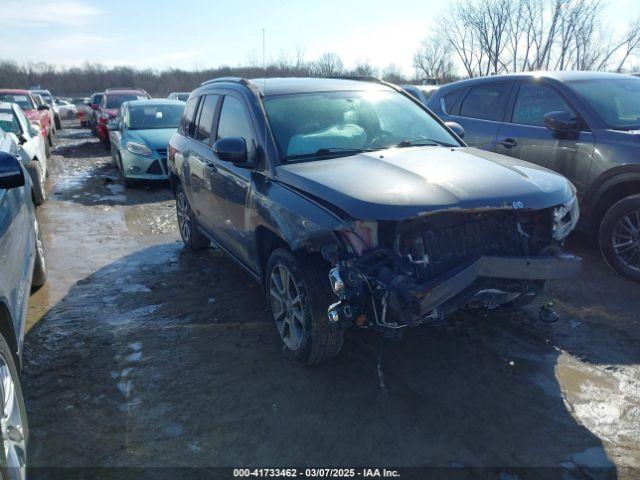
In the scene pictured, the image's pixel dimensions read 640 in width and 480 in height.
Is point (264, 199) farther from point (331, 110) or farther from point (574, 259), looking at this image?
point (574, 259)

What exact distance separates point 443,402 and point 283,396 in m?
0.98

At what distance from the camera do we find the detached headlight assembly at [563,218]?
10.7ft

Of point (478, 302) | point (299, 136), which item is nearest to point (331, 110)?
point (299, 136)

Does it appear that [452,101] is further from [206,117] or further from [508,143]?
[206,117]

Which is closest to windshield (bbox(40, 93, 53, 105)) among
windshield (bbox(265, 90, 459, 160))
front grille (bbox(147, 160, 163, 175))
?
front grille (bbox(147, 160, 163, 175))

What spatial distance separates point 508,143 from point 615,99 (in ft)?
3.67

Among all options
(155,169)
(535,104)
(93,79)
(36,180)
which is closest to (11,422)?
(535,104)

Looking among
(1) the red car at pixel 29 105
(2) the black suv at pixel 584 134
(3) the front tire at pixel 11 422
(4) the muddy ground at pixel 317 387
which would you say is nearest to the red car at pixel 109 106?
(1) the red car at pixel 29 105

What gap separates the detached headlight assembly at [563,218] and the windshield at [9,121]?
8.78 m

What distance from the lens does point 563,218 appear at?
333cm

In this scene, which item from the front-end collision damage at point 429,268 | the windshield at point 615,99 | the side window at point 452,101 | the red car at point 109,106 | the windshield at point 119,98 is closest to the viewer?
the front-end collision damage at point 429,268

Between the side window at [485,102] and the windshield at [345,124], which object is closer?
the windshield at [345,124]

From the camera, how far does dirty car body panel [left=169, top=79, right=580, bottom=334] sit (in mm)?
2857

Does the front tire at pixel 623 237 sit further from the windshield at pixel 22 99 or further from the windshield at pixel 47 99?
the windshield at pixel 47 99
